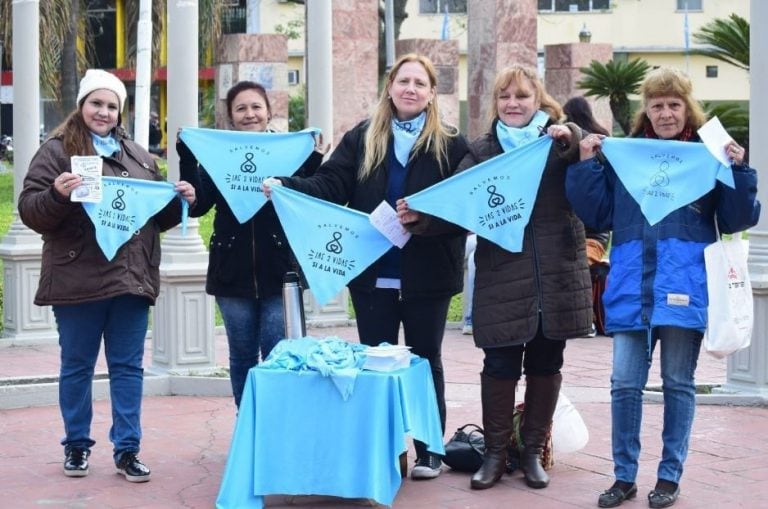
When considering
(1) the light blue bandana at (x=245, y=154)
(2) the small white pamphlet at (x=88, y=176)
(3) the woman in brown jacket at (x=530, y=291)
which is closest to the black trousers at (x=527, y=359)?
(3) the woman in brown jacket at (x=530, y=291)

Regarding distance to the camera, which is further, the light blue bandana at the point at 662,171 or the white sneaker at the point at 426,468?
the white sneaker at the point at 426,468

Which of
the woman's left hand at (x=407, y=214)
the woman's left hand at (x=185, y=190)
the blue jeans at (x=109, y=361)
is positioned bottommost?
the blue jeans at (x=109, y=361)

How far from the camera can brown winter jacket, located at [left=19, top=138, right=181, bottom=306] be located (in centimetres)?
639

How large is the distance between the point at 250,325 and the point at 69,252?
97 centimetres

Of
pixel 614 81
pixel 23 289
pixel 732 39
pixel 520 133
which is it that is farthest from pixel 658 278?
pixel 732 39

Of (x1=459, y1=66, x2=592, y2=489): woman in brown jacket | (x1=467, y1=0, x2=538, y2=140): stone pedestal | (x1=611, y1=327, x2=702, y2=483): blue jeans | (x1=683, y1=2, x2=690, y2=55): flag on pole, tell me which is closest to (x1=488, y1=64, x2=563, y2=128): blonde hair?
(x1=459, y1=66, x2=592, y2=489): woman in brown jacket

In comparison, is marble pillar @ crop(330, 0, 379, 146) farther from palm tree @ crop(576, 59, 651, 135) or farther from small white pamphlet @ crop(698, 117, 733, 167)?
small white pamphlet @ crop(698, 117, 733, 167)

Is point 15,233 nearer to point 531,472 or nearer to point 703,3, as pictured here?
point 531,472

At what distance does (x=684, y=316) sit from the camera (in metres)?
A: 5.93

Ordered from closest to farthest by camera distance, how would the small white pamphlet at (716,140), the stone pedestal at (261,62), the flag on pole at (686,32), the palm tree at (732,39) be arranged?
the small white pamphlet at (716,140), the stone pedestal at (261,62), the palm tree at (732,39), the flag on pole at (686,32)

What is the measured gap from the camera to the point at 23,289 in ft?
36.0

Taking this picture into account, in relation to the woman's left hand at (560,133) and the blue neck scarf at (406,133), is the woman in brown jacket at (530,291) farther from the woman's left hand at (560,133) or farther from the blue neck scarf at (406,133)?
the blue neck scarf at (406,133)

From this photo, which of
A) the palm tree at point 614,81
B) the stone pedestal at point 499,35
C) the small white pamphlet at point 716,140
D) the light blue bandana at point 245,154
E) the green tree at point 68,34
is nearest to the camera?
the small white pamphlet at point 716,140

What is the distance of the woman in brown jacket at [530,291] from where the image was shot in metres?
6.22
